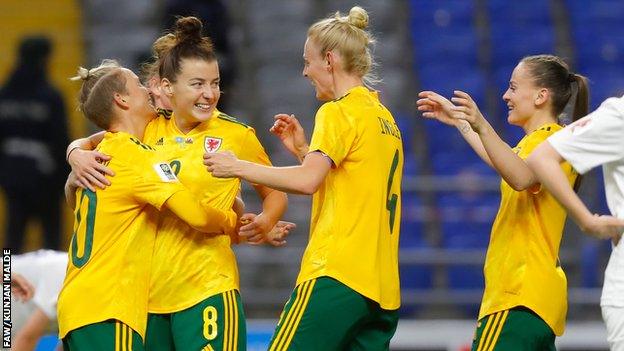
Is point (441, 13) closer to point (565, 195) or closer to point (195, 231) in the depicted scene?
point (195, 231)

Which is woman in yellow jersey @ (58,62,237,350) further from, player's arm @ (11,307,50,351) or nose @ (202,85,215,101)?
player's arm @ (11,307,50,351)

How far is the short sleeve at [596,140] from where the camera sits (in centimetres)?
421

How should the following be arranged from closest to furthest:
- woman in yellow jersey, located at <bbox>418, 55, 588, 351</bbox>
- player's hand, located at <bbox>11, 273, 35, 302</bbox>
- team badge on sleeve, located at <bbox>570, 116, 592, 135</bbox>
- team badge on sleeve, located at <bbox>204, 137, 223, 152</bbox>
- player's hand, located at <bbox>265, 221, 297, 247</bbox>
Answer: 1. team badge on sleeve, located at <bbox>570, 116, 592, 135</bbox>
2. woman in yellow jersey, located at <bbox>418, 55, 588, 351</bbox>
3. team badge on sleeve, located at <bbox>204, 137, 223, 152</bbox>
4. player's hand, located at <bbox>265, 221, 297, 247</bbox>
5. player's hand, located at <bbox>11, 273, 35, 302</bbox>

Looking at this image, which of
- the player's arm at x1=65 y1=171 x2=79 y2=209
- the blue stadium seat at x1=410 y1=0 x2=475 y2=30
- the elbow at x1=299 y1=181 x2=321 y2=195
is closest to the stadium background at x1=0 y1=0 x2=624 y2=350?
the blue stadium seat at x1=410 y1=0 x2=475 y2=30

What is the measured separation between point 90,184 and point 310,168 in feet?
2.82

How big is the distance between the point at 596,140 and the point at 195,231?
1654 millimetres

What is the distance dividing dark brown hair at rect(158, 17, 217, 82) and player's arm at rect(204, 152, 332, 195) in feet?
1.87

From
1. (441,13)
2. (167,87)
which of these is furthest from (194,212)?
Answer: (441,13)

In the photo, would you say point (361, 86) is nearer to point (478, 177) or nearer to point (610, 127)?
point (610, 127)

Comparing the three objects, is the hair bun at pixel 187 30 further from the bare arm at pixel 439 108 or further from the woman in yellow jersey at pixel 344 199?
the bare arm at pixel 439 108

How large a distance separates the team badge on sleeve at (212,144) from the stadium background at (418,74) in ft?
13.9

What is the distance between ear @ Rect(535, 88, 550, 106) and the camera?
16.9ft

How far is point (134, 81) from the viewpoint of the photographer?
503cm

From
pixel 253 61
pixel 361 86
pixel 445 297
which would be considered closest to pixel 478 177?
pixel 445 297
